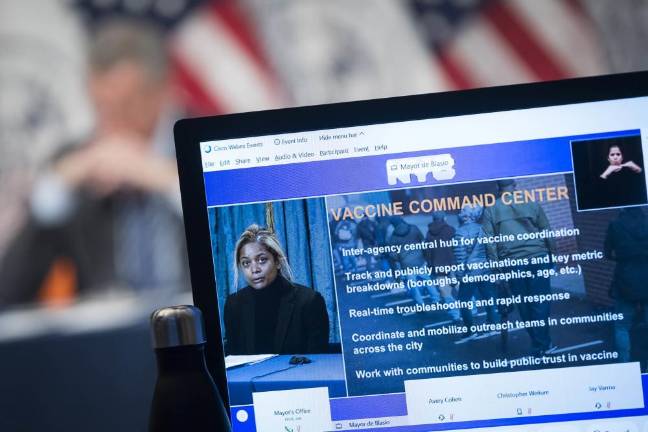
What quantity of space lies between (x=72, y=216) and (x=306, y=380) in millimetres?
1785

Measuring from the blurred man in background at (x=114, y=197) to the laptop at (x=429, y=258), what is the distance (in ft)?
5.50

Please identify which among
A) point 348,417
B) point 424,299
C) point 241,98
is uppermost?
point 241,98

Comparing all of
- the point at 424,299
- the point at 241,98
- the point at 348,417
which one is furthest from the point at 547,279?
the point at 241,98

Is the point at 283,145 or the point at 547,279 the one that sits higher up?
the point at 283,145

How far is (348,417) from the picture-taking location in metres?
0.79

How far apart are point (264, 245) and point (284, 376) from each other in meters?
0.13

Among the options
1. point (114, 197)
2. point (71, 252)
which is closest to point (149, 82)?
point (114, 197)

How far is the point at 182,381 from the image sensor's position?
2.36 feet

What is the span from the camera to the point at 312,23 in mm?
2520

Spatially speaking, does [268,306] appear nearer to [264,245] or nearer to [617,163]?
[264,245]

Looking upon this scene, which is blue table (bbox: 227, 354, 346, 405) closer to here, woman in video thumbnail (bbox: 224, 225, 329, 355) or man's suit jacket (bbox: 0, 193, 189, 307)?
woman in video thumbnail (bbox: 224, 225, 329, 355)

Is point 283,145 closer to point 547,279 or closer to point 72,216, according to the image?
point 547,279

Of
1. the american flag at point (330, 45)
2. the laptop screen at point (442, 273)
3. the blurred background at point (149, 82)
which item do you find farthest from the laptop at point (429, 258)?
the american flag at point (330, 45)

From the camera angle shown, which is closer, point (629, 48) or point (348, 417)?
point (348, 417)
